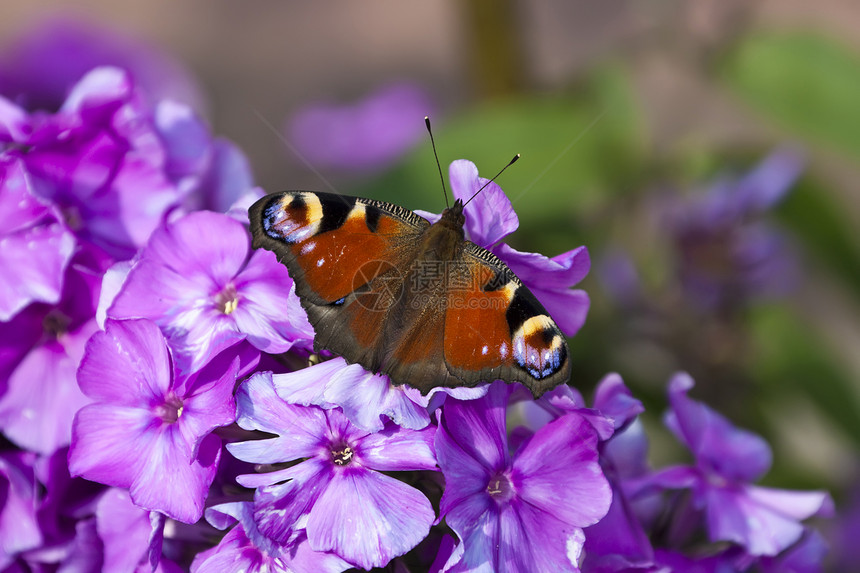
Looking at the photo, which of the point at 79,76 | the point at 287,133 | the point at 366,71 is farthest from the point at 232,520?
the point at 366,71

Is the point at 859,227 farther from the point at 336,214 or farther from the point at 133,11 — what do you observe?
the point at 133,11

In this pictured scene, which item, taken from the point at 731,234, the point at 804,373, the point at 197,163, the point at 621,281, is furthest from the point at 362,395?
the point at 804,373

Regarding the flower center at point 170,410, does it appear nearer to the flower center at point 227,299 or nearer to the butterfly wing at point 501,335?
the flower center at point 227,299

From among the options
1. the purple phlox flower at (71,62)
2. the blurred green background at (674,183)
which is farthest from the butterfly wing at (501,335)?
the purple phlox flower at (71,62)

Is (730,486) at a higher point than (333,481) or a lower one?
lower

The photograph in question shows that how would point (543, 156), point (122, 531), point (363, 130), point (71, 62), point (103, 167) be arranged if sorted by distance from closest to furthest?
point (122, 531), point (103, 167), point (543, 156), point (71, 62), point (363, 130)

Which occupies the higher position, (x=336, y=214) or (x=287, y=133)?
(x=336, y=214)

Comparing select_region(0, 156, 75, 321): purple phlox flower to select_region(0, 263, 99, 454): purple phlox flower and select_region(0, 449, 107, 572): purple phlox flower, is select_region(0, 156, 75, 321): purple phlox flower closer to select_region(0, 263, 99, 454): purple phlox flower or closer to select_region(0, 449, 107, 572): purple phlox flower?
select_region(0, 263, 99, 454): purple phlox flower

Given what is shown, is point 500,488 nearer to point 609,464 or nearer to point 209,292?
point 609,464
